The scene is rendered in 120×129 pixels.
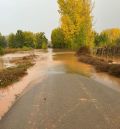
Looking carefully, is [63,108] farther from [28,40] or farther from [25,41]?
[28,40]

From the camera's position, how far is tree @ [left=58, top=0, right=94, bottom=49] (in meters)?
41.9

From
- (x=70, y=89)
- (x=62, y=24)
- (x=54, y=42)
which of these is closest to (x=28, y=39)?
(x=54, y=42)

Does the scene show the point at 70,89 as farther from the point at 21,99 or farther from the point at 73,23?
the point at 73,23

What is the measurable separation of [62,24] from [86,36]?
16.6 feet

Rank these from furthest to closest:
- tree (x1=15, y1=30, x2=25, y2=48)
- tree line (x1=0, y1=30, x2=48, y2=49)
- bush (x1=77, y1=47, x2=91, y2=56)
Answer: tree line (x1=0, y1=30, x2=48, y2=49) < tree (x1=15, y1=30, x2=25, y2=48) < bush (x1=77, y1=47, x2=91, y2=56)

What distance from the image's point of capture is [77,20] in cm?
4206

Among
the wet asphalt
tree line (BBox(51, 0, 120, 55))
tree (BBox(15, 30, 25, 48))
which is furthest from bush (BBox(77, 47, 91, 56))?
tree (BBox(15, 30, 25, 48))

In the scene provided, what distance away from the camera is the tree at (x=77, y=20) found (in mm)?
41938

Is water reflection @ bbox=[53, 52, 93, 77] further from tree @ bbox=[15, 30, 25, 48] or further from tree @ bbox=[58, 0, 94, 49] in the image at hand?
tree @ bbox=[15, 30, 25, 48]

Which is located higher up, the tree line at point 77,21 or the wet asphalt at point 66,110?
the tree line at point 77,21

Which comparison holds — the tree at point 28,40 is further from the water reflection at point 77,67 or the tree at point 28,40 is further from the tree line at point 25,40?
the water reflection at point 77,67

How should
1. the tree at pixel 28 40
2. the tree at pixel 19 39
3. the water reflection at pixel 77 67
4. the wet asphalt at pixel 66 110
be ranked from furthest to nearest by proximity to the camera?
the tree at pixel 28 40, the tree at pixel 19 39, the water reflection at pixel 77 67, the wet asphalt at pixel 66 110

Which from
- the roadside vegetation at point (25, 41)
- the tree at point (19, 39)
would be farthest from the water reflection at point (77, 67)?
the tree at point (19, 39)

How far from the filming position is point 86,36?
42500 mm
